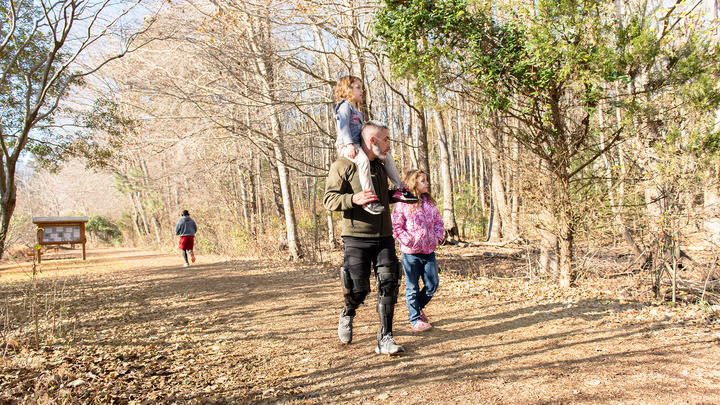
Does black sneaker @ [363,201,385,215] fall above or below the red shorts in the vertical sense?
above

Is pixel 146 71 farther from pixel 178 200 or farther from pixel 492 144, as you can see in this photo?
pixel 178 200

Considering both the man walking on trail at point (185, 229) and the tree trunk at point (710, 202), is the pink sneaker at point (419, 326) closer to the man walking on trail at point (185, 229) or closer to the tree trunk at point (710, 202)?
the tree trunk at point (710, 202)

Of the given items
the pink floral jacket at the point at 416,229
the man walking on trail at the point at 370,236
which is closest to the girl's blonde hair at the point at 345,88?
the man walking on trail at the point at 370,236

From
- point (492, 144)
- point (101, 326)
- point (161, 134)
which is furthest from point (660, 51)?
point (161, 134)

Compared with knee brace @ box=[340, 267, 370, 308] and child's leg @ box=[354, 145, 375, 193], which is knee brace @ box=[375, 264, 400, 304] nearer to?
knee brace @ box=[340, 267, 370, 308]

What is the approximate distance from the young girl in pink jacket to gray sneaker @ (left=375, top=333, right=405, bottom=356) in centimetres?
76

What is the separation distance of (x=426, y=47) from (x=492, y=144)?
72.7 inches

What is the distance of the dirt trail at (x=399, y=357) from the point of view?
109 inches

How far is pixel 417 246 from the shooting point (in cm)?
427

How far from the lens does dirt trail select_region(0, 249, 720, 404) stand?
2.78 metres

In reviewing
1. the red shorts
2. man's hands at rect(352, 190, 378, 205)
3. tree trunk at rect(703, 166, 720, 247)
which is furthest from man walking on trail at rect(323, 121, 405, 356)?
the red shorts

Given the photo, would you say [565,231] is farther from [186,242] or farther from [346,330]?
[186,242]

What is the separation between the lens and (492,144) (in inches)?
253

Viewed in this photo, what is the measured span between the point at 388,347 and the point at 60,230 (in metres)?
19.2
